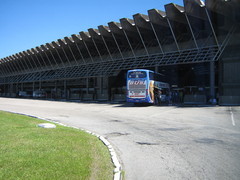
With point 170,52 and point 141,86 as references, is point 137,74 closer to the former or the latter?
point 141,86

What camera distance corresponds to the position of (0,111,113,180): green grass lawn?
14.1 ft

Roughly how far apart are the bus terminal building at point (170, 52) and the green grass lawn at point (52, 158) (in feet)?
81.9

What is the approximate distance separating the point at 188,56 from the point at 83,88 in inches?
1185

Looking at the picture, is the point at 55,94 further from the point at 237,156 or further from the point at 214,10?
the point at 237,156

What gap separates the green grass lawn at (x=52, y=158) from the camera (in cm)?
429

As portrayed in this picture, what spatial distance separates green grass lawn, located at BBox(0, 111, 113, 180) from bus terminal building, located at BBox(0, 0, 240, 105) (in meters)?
25.0

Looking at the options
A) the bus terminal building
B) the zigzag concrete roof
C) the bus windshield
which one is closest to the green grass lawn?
the bus windshield

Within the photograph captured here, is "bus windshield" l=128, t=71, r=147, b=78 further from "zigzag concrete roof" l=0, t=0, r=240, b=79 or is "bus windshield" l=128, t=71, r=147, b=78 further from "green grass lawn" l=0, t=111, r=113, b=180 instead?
"green grass lawn" l=0, t=111, r=113, b=180

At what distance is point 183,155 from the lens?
6.13 m

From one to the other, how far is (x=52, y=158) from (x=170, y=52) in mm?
32429

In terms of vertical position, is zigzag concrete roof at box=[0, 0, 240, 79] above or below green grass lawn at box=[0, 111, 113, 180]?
above

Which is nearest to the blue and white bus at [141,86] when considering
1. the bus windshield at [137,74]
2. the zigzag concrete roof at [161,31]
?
the bus windshield at [137,74]

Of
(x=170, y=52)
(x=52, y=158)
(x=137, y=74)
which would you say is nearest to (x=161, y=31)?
(x=170, y=52)

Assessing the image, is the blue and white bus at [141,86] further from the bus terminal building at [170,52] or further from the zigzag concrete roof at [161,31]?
the zigzag concrete roof at [161,31]
